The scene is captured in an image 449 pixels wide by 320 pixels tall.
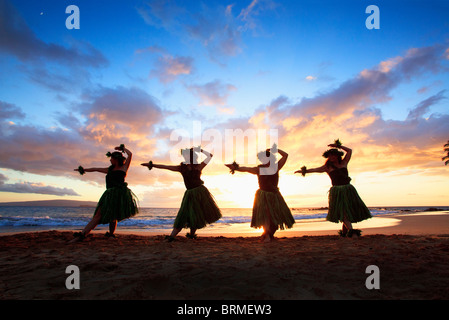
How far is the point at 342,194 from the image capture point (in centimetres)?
602

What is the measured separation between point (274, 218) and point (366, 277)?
2909mm

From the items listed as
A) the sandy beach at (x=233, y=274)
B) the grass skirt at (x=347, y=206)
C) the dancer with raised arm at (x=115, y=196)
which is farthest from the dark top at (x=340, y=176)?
the dancer with raised arm at (x=115, y=196)

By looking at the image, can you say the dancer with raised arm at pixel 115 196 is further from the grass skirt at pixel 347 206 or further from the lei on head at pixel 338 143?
the lei on head at pixel 338 143

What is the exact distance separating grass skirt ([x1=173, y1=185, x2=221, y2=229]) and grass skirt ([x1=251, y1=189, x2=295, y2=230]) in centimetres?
100

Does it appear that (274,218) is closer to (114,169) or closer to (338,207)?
(338,207)

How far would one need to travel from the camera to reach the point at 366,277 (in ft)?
8.89

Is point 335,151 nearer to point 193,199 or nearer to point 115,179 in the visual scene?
point 193,199

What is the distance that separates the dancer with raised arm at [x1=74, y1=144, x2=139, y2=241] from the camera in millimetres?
5970

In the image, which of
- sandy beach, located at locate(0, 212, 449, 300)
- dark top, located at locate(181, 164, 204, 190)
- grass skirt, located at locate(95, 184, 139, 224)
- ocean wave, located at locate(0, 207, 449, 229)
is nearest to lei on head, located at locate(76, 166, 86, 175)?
grass skirt, located at locate(95, 184, 139, 224)

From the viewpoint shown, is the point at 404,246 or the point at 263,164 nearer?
the point at 404,246

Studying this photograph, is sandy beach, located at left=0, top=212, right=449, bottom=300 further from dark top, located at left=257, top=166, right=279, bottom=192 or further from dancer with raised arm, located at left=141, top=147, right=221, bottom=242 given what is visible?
dark top, located at left=257, top=166, right=279, bottom=192

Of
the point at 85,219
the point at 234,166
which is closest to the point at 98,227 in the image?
the point at 234,166

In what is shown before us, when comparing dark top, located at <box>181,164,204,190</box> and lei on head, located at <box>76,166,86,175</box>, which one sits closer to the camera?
dark top, located at <box>181,164,204,190</box>
